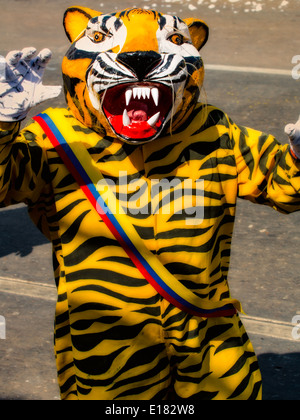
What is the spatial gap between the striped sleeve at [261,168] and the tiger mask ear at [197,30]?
1.25ft

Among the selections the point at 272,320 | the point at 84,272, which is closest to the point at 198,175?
the point at 84,272

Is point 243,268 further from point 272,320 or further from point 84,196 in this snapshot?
point 84,196

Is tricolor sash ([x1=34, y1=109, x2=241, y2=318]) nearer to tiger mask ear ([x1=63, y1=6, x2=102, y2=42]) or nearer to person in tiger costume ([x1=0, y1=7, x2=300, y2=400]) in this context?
person in tiger costume ([x1=0, y1=7, x2=300, y2=400])

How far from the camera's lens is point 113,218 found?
115 inches

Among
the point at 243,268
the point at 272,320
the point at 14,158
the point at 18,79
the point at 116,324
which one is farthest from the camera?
the point at 243,268

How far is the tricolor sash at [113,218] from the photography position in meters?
2.92

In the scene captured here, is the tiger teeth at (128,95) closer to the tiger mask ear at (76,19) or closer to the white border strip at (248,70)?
the tiger mask ear at (76,19)

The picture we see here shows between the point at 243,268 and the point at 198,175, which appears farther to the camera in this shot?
the point at 243,268

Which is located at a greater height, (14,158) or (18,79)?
(18,79)

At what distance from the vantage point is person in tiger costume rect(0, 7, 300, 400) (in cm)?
282

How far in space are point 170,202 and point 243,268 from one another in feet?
8.80

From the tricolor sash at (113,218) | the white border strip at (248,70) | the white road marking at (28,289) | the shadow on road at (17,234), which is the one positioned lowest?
the shadow on road at (17,234)

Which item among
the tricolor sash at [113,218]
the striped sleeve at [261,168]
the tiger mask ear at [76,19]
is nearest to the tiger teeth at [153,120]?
the tricolor sash at [113,218]

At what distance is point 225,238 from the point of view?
313 centimetres
